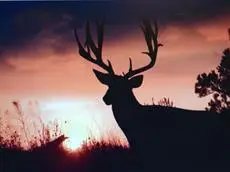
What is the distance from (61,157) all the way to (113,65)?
0.77 meters

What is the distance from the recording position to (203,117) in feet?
14.2

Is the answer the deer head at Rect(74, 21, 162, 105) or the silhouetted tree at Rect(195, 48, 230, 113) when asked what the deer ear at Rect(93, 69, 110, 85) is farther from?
the silhouetted tree at Rect(195, 48, 230, 113)

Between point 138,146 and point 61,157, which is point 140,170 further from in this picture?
point 61,157

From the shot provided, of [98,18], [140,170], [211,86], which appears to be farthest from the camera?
[211,86]

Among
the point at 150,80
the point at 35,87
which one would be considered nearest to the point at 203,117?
the point at 150,80

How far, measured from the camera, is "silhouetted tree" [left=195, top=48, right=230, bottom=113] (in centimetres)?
629

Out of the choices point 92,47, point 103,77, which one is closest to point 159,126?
point 103,77

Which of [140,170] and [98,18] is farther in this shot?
[98,18]

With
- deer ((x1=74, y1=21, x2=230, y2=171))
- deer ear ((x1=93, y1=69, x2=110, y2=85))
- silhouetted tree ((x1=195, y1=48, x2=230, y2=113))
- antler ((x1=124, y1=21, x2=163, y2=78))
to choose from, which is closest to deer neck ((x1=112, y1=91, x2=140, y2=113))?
deer ((x1=74, y1=21, x2=230, y2=171))

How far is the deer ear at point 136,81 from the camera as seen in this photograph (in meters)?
4.21

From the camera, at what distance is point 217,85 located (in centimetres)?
652

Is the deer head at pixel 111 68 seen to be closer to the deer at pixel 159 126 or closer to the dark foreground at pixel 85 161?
the deer at pixel 159 126

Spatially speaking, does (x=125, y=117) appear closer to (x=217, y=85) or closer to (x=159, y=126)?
(x=159, y=126)

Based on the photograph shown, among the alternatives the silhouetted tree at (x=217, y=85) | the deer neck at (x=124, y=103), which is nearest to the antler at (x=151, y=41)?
the deer neck at (x=124, y=103)
